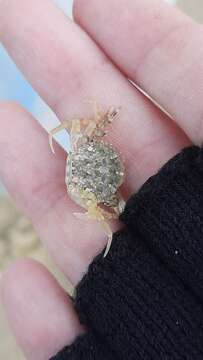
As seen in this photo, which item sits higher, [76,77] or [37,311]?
[76,77]

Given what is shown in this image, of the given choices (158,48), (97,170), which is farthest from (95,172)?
(158,48)

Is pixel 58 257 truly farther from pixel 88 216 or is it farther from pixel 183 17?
pixel 183 17

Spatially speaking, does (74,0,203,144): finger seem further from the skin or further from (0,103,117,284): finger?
(0,103,117,284): finger

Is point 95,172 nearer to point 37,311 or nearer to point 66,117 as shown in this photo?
point 66,117

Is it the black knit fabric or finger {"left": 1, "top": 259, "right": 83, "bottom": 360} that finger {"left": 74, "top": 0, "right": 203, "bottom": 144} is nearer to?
the black knit fabric

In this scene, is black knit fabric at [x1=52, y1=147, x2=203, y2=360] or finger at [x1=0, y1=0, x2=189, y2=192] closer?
black knit fabric at [x1=52, y1=147, x2=203, y2=360]

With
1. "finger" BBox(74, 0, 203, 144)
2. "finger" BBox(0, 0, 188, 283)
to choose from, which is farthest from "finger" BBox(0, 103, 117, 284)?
"finger" BBox(74, 0, 203, 144)

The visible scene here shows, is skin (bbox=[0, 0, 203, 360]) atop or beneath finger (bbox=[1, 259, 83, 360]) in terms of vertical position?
atop
